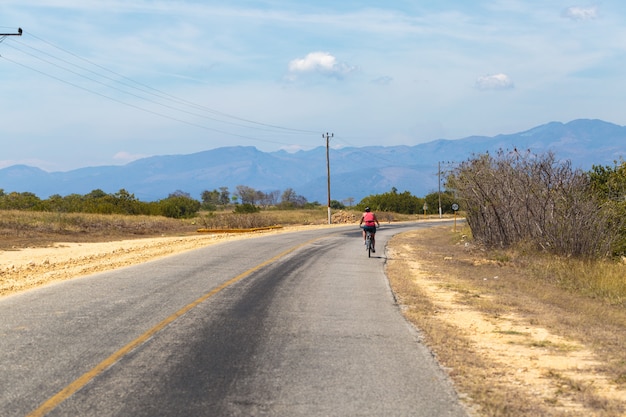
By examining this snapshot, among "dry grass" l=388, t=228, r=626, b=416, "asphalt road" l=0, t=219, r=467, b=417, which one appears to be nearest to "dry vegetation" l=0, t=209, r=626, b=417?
"dry grass" l=388, t=228, r=626, b=416

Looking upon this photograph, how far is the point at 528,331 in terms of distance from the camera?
9773 millimetres

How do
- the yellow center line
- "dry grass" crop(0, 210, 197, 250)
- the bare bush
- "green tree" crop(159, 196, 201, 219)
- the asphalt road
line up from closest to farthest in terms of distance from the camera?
the yellow center line
the asphalt road
the bare bush
"dry grass" crop(0, 210, 197, 250)
"green tree" crop(159, 196, 201, 219)

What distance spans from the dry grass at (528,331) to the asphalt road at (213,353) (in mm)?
471

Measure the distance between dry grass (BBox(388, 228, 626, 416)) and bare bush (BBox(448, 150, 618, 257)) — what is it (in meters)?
1.24

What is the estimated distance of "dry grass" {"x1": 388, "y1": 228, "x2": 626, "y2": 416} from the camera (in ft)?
20.3

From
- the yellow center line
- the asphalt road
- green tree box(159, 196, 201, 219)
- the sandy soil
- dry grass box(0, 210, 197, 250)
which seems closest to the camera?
the yellow center line

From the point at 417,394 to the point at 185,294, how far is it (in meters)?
7.39

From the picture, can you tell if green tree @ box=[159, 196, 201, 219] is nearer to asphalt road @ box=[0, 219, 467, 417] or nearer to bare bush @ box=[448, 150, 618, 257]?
bare bush @ box=[448, 150, 618, 257]

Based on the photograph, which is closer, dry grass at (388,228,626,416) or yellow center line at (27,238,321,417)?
yellow center line at (27,238,321,417)

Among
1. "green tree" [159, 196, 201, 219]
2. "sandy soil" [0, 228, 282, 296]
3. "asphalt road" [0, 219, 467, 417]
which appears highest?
"green tree" [159, 196, 201, 219]

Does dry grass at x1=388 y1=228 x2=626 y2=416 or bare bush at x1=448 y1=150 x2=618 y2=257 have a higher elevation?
bare bush at x1=448 y1=150 x2=618 y2=257

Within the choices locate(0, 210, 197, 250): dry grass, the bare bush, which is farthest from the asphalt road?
locate(0, 210, 197, 250): dry grass

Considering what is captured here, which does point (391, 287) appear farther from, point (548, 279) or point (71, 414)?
point (71, 414)

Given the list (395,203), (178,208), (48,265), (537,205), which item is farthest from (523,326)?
(395,203)
